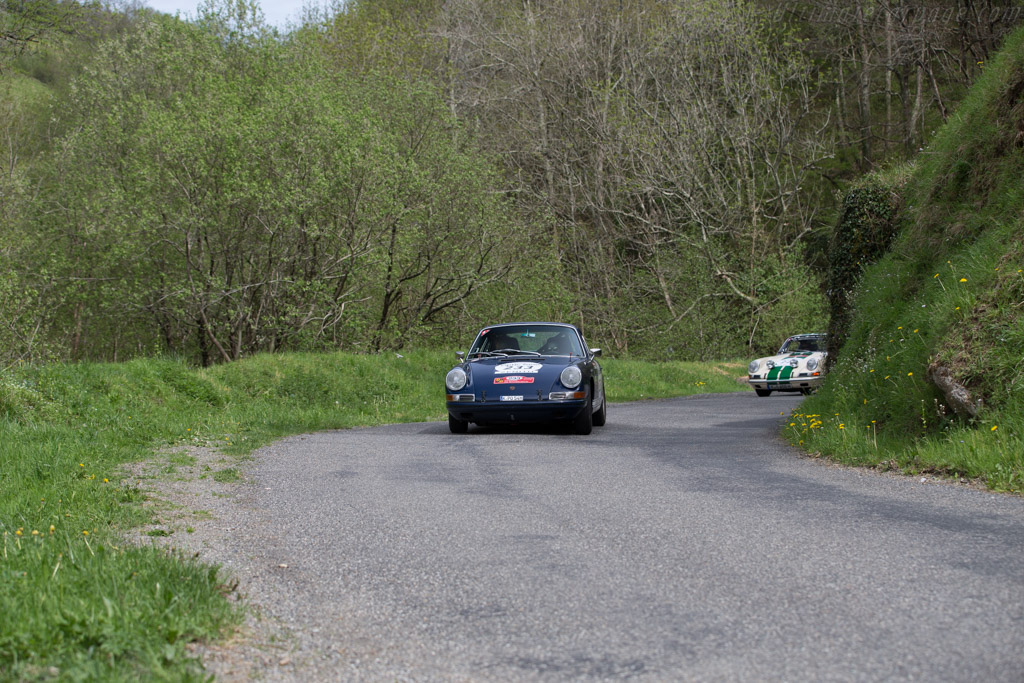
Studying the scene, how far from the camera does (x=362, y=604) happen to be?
15.8 feet

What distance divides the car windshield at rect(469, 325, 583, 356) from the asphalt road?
5335mm

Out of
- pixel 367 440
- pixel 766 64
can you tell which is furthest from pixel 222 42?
pixel 766 64

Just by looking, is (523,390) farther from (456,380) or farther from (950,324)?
(950,324)

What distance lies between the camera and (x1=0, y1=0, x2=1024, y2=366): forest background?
918 inches

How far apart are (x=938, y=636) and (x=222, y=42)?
90.2 feet

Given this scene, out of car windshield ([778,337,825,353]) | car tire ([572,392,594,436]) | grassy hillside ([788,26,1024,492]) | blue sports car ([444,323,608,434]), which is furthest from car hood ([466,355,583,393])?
car windshield ([778,337,825,353])

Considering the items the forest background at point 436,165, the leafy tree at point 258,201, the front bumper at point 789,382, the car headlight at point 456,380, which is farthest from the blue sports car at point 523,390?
the front bumper at point 789,382

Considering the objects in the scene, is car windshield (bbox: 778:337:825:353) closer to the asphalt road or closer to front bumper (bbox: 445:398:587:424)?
front bumper (bbox: 445:398:587:424)

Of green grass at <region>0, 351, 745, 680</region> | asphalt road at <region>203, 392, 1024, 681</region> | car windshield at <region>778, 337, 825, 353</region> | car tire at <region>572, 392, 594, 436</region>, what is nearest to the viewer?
green grass at <region>0, 351, 745, 680</region>

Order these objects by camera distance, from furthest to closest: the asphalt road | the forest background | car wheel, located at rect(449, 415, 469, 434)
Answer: the forest background < car wheel, located at rect(449, 415, 469, 434) < the asphalt road

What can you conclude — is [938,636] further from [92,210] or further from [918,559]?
[92,210]

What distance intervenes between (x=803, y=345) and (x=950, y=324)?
1626cm

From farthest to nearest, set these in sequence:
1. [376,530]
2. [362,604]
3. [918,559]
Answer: [376,530] → [918,559] → [362,604]

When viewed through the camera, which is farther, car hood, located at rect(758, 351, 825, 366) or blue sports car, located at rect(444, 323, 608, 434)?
car hood, located at rect(758, 351, 825, 366)
